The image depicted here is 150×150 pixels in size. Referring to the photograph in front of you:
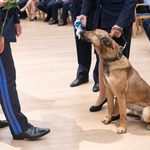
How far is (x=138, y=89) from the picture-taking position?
214cm

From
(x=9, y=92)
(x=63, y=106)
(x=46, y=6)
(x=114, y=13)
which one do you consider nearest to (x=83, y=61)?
(x=63, y=106)

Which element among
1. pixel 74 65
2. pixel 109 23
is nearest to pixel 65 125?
pixel 109 23

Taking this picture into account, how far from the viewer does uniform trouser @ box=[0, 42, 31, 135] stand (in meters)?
1.80

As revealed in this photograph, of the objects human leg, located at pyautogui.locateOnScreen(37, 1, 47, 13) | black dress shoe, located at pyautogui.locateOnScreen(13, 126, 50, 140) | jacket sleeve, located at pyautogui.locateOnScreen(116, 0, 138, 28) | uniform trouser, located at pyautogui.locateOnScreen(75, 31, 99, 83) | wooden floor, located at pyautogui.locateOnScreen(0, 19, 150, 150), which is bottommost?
wooden floor, located at pyautogui.locateOnScreen(0, 19, 150, 150)

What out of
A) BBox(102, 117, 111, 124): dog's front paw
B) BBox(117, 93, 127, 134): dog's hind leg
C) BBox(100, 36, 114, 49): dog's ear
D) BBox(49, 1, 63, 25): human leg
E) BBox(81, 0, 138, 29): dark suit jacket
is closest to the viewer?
BBox(100, 36, 114, 49): dog's ear

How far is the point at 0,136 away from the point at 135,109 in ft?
4.08

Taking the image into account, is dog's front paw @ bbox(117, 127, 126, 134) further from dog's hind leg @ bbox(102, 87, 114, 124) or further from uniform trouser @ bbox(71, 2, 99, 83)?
uniform trouser @ bbox(71, 2, 99, 83)

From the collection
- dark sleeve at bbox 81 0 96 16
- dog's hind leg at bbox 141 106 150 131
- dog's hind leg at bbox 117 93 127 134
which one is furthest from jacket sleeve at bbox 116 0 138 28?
dog's hind leg at bbox 141 106 150 131

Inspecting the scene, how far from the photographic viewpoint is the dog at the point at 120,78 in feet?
6.61

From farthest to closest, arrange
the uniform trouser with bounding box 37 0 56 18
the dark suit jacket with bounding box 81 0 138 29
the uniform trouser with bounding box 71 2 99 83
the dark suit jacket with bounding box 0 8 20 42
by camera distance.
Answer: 1. the uniform trouser with bounding box 37 0 56 18
2. the uniform trouser with bounding box 71 2 99 83
3. the dark suit jacket with bounding box 81 0 138 29
4. the dark suit jacket with bounding box 0 8 20 42

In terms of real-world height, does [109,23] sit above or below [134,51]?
above

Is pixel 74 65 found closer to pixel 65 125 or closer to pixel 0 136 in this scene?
pixel 65 125

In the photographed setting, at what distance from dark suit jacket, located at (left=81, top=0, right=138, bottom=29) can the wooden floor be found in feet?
3.01

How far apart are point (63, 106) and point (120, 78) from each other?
2.90ft
